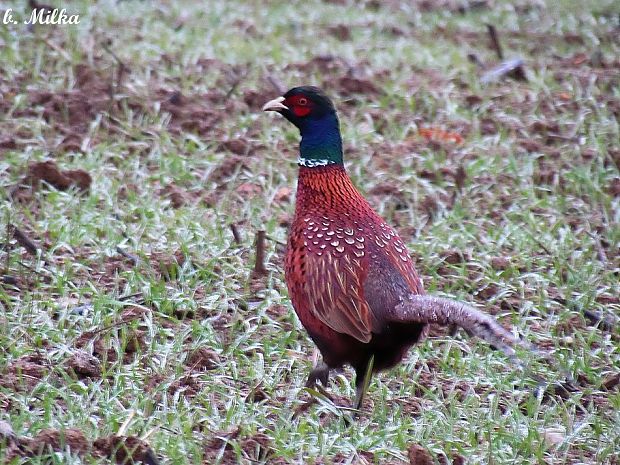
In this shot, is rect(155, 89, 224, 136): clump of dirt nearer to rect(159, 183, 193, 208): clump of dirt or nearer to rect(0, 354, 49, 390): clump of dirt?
rect(159, 183, 193, 208): clump of dirt

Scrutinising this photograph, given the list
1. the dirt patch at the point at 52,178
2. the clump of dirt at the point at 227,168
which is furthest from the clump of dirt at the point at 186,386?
the clump of dirt at the point at 227,168

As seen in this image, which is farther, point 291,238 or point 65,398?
point 291,238

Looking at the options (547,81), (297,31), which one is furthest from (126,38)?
(547,81)

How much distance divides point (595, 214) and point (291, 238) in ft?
7.68

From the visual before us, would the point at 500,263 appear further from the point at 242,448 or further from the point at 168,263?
the point at 242,448

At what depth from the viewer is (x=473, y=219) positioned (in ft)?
18.9

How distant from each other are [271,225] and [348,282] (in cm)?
158

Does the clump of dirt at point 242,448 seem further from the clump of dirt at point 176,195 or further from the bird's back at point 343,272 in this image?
the clump of dirt at point 176,195

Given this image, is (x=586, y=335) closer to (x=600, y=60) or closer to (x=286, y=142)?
(x=286, y=142)

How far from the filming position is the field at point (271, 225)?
3748 mm

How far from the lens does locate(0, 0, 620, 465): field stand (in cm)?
375

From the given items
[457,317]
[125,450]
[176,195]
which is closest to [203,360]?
[125,450]

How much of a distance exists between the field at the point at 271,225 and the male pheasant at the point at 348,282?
0.21m

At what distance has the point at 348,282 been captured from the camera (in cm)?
396
